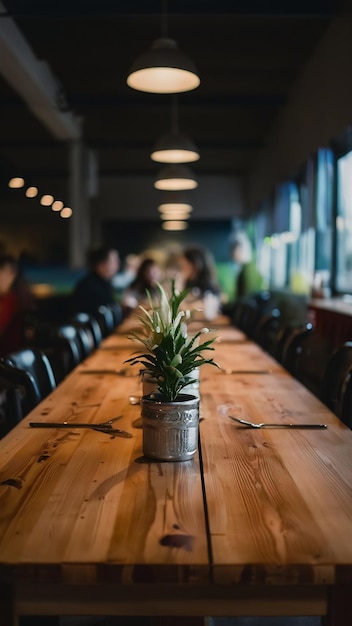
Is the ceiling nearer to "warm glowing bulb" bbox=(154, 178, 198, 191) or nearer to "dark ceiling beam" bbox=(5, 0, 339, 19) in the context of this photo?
"dark ceiling beam" bbox=(5, 0, 339, 19)

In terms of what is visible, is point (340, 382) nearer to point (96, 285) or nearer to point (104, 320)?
point (104, 320)

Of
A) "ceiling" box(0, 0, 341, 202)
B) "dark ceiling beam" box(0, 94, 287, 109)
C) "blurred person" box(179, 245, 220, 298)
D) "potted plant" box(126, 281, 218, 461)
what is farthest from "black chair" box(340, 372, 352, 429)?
"dark ceiling beam" box(0, 94, 287, 109)

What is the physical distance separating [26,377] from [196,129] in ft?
27.9

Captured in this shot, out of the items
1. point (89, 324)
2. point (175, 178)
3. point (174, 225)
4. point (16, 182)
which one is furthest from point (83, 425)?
point (174, 225)

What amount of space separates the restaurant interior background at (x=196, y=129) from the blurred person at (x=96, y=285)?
191cm

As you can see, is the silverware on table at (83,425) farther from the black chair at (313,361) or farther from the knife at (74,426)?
the black chair at (313,361)

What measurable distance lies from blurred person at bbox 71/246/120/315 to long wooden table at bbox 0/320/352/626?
498cm

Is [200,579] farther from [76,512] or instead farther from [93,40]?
[93,40]

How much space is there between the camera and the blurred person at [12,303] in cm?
521

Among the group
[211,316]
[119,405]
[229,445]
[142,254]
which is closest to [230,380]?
[119,405]

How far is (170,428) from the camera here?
1.70m

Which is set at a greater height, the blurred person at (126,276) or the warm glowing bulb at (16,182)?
the warm glowing bulb at (16,182)

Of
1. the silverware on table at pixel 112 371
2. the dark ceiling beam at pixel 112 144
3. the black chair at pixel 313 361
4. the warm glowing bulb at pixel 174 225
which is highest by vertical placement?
the dark ceiling beam at pixel 112 144

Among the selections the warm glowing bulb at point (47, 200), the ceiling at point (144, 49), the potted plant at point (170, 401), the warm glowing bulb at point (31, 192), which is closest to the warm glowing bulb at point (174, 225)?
the ceiling at point (144, 49)
